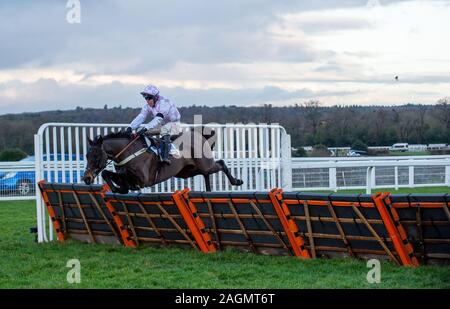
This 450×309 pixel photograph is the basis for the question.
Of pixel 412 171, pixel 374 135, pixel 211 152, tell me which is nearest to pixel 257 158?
pixel 211 152

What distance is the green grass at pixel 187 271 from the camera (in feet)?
26.4

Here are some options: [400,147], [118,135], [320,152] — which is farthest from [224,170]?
[400,147]

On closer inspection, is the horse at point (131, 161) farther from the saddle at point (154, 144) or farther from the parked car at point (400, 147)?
the parked car at point (400, 147)

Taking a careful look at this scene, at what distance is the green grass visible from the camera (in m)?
8.04

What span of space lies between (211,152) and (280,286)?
5.62 meters

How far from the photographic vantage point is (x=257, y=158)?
14.5 meters

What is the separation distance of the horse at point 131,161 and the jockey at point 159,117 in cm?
15

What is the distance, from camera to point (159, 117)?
1203cm

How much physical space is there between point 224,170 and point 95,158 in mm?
2716

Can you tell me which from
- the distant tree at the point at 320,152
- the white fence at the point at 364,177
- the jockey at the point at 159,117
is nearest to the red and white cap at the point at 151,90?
the jockey at the point at 159,117

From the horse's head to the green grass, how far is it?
3.58 feet

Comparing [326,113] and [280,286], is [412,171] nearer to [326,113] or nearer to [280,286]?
[326,113]

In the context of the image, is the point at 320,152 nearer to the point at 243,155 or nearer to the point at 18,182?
the point at 18,182

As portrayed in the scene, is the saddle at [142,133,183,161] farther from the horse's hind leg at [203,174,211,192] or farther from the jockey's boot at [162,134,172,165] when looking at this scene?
the horse's hind leg at [203,174,211,192]
